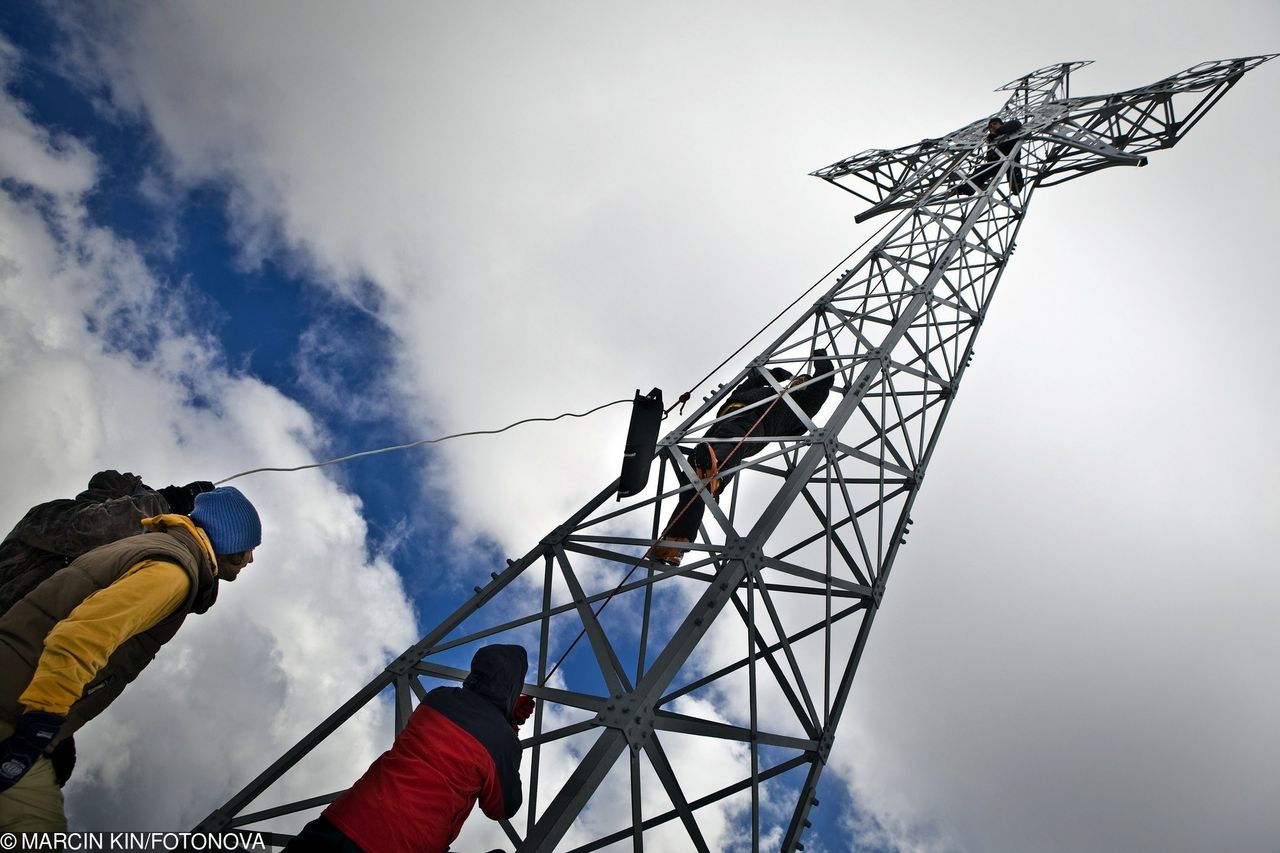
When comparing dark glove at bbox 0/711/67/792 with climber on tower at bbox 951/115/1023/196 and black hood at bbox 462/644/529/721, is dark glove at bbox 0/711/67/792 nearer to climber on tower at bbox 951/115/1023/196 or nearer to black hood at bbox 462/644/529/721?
black hood at bbox 462/644/529/721

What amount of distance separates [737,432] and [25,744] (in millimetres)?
5713

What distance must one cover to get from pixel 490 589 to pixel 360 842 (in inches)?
97.1

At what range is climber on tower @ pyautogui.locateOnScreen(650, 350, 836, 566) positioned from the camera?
6438 millimetres

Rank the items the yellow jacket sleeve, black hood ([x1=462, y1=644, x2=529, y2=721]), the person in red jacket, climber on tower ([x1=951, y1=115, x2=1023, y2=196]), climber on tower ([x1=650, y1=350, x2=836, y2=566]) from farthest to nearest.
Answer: climber on tower ([x1=951, y1=115, x2=1023, y2=196]) < climber on tower ([x1=650, y1=350, x2=836, y2=566]) < black hood ([x1=462, y1=644, x2=529, y2=721]) < the person in red jacket < the yellow jacket sleeve

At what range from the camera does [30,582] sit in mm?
3791

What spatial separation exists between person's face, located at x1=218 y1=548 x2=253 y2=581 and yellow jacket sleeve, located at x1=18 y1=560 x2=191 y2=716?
69 cm

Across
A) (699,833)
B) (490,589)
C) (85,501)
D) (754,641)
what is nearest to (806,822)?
(699,833)

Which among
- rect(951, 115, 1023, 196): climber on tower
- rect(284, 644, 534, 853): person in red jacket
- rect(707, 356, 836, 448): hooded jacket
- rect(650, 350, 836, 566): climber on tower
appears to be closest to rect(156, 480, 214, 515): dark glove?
rect(284, 644, 534, 853): person in red jacket

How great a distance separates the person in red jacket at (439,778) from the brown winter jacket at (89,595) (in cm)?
128

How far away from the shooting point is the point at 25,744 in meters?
2.85

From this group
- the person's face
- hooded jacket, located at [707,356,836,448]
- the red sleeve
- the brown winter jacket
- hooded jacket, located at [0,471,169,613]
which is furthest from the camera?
hooded jacket, located at [707,356,836,448]

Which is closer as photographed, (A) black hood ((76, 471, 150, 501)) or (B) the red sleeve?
(B) the red sleeve

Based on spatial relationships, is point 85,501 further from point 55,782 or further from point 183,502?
point 55,782

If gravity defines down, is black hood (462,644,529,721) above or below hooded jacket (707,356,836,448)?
below
